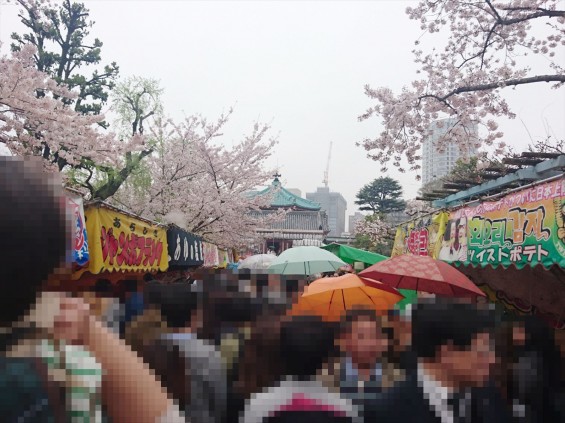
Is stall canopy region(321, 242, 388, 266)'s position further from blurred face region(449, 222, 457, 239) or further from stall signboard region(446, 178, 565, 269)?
stall signboard region(446, 178, 565, 269)

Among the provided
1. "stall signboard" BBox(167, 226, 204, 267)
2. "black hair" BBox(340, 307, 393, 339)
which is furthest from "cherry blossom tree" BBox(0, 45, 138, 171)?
"black hair" BBox(340, 307, 393, 339)

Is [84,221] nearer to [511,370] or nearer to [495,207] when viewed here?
[511,370]

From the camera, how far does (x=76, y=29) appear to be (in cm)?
1902

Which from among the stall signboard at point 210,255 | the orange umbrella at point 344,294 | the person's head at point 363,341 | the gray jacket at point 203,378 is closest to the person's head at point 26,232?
the gray jacket at point 203,378

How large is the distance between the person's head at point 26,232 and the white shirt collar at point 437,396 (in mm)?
2187

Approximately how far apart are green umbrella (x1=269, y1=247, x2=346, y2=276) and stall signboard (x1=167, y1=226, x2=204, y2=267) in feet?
8.68

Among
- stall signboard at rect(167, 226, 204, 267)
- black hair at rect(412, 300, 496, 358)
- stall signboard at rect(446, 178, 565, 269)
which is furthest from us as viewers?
stall signboard at rect(167, 226, 204, 267)

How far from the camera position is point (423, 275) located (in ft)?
15.7

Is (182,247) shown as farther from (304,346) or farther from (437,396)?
(437,396)

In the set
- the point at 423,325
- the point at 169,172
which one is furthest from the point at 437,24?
the point at 169,172

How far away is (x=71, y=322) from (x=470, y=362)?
8.07 feet

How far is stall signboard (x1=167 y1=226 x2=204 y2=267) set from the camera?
956 cm

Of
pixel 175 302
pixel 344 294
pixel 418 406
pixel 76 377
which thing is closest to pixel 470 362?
pixel 418 406

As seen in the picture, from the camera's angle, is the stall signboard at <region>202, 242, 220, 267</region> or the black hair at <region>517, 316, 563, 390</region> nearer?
the black hair at <region>517, 316, 563, 390</region>
